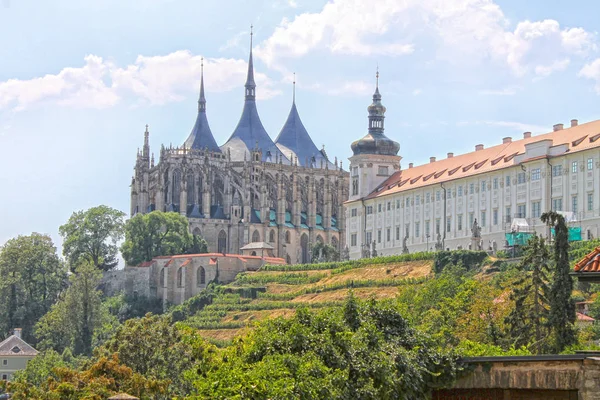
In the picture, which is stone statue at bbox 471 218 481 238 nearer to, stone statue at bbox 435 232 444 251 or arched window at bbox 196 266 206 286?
stone statue at bbox 435 232 444 251

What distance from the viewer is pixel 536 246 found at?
50969 millimetres

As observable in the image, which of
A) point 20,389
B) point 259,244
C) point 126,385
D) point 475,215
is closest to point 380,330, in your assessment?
point 126,385

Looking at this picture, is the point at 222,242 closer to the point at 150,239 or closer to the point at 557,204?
the point at 150,239

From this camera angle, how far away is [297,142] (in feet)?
525

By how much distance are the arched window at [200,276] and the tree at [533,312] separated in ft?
209

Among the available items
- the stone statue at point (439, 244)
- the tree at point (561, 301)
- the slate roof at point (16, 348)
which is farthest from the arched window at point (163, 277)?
the tree at point (561, 301)

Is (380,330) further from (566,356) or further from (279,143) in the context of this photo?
(279,143)

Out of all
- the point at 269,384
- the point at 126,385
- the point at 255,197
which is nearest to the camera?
the point at 269,384

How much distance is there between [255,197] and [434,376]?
118m

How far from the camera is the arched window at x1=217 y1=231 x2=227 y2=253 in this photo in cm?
13988

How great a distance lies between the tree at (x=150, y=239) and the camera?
411 feet

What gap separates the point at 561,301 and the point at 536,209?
34169mm

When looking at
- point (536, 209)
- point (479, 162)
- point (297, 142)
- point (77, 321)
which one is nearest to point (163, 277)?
point (77, 321)

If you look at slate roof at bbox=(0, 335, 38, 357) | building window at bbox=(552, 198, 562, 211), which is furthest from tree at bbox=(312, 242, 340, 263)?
building window at bbox=(552, 198, 562, 211)
